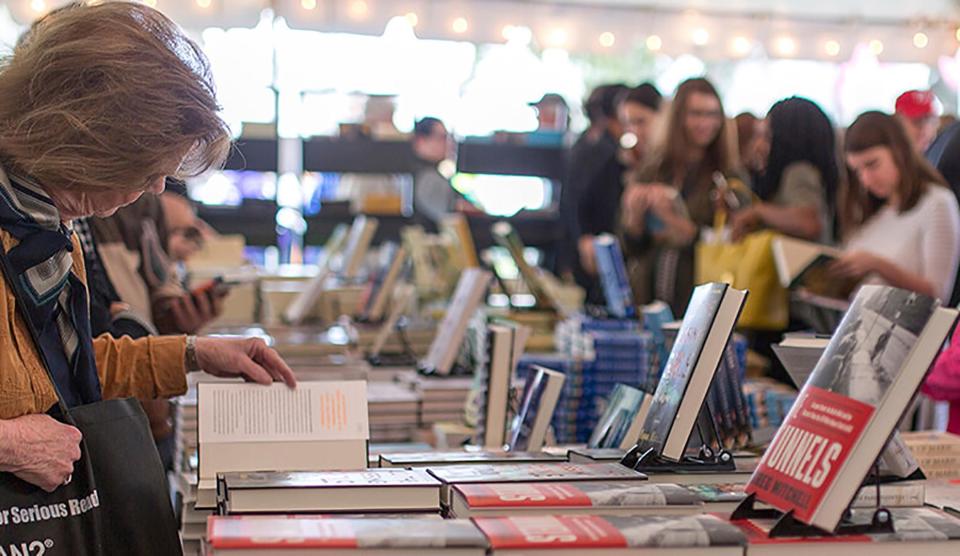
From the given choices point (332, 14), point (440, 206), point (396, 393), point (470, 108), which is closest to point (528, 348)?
point (396, 393)

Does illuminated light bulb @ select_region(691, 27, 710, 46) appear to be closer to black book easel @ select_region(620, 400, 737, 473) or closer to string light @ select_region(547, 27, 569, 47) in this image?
string light @ select_region(547, 27, 569, 47)

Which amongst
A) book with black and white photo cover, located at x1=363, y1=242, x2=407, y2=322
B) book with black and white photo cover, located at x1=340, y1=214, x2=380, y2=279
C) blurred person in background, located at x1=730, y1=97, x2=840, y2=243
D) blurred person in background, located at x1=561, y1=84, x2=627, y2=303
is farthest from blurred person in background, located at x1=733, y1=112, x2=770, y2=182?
book with black and white photo cover, located at x1=363, y1=242, x2=407, y2=322

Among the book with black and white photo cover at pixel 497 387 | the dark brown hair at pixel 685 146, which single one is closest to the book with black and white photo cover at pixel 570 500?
the book with black and white photo cover at pixel 497 387

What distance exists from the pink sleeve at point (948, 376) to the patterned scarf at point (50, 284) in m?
1.87

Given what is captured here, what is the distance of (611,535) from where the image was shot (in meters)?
1.24

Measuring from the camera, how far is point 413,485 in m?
1.48

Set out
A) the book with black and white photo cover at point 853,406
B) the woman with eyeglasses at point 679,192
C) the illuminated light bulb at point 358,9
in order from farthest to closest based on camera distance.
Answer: the illuminated light bulb at point 358,9 → the woman with eyeglasses at point 679,192 → the book with black and white photo cover at point 853,406

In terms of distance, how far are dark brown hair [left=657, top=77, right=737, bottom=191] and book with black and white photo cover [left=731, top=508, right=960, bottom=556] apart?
3.32m

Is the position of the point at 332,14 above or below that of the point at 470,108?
above

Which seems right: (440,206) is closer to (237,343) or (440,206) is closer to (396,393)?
(396,393)

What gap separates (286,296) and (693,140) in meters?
1.84

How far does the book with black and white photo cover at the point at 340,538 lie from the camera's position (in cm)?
117

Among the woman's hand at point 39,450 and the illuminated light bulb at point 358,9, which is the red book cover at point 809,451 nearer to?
the woman's hand at point 39,450

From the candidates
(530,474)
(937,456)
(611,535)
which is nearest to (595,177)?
(937,456)
